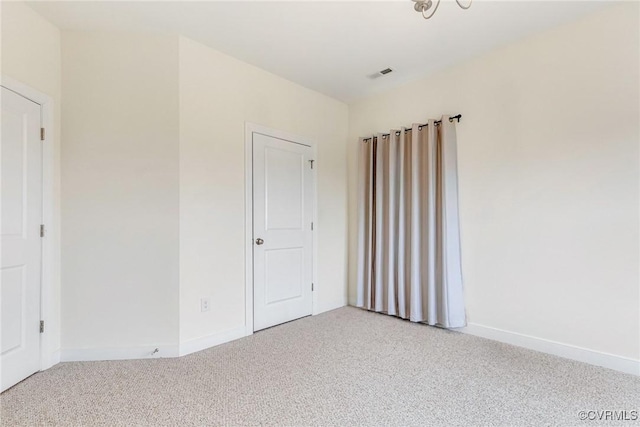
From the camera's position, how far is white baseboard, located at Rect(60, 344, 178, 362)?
236 centimetres

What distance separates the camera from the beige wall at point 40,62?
2021 millimetres

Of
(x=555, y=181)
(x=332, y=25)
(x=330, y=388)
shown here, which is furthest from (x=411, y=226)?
(x=332, y=25)

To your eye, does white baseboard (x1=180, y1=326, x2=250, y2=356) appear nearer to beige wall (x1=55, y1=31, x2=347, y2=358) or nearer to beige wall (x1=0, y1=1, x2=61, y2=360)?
beige wall (x1=55, y1=31, x2=347, y2=358)

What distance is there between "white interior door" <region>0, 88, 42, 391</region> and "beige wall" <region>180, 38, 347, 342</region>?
0.95m

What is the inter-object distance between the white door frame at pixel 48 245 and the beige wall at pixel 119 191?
0.07 meters

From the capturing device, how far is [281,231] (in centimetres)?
325

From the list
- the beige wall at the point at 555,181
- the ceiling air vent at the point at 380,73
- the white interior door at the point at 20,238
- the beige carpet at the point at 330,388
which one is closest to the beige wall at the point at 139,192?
the white interior door at the point at 20,238

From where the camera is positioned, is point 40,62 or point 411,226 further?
point 411,226

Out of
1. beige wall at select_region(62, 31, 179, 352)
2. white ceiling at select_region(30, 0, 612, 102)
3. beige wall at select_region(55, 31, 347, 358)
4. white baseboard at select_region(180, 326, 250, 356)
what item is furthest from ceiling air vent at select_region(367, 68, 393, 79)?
white baseboard at select_region(180, 326, 250, 356)

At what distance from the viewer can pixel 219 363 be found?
2.34m

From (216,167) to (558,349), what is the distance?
315 centimetres

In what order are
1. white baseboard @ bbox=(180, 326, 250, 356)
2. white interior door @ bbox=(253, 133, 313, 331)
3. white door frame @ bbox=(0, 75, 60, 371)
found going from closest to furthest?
1. white door frame @ bbox=(0, 75, 60, 371)
2. white baseboard @ bbox=(180, 326, 250, 356)
3. white interior door @ bbox=(253, 133, 313, 331)

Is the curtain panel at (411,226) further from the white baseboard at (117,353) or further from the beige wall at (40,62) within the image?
the beige wall at (40,62)

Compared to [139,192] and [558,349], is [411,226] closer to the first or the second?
[558,349]
